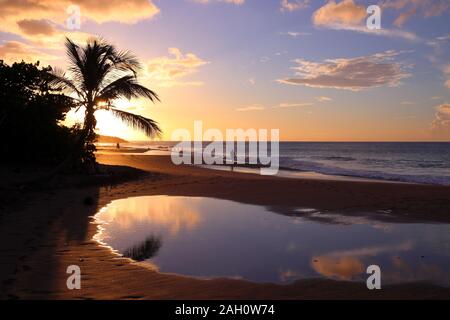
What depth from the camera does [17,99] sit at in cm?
1853

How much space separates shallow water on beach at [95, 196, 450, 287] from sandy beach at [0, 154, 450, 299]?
1.20ft

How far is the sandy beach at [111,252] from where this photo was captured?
5.05 metres

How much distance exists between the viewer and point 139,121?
16578mm

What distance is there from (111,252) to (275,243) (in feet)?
10.7

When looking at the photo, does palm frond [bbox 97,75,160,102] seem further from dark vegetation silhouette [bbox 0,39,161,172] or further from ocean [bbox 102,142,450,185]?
ocean [bbox 102,142,450,185]

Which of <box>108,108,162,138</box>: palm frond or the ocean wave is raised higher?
<box>108,108,162,138</box>: palm frond

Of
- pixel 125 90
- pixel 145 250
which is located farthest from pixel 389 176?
pixel 145 250

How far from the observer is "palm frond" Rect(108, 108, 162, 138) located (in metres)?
16.4

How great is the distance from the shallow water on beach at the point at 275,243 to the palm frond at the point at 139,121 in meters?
5.14

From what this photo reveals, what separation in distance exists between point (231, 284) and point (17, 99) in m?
17.4

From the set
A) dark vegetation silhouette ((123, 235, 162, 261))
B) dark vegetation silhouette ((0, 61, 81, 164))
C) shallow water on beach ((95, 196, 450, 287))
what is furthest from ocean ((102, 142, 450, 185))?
dark vegetation silhouette ((123, 235, 162, 261))

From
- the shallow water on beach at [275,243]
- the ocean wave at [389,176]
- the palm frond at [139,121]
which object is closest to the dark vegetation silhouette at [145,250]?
the shallow water on beach at [275,243]
